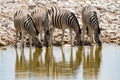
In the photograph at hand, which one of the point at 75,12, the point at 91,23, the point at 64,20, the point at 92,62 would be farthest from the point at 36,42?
the point at 75,12

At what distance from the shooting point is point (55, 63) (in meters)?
16.7

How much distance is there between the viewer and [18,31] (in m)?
21.5

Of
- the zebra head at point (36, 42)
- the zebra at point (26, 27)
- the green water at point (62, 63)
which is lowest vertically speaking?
the green water at point (62, 63)

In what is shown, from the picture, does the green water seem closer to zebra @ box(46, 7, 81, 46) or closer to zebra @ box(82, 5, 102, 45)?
zebra @ box(82, 5, 102, 45)

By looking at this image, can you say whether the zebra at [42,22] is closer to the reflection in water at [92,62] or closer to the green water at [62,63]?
the green water at [62,63]

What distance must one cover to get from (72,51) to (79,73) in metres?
4.55

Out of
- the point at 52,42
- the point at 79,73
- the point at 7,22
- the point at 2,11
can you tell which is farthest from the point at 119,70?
the point at 2,11

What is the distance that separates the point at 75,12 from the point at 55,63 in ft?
27.3

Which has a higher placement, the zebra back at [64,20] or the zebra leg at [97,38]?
the zebra back at [64,20]

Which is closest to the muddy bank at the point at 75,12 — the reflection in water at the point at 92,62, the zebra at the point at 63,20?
the zebra at the point at 63,20

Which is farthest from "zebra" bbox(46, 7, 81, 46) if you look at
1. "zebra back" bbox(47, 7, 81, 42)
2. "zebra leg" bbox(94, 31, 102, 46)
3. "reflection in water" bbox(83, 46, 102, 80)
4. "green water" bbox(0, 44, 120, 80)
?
"reflection in water" bbox(83, 46, 102, 80)

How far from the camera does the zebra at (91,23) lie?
70.4 feet

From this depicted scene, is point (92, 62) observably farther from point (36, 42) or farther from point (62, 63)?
point (36, 42)

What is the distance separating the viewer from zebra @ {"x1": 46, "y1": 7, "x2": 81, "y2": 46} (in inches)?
840
